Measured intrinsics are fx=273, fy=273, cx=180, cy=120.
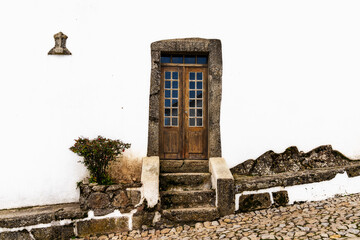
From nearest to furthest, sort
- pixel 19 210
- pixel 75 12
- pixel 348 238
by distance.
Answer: pixel 348 238, pixel 19 210, pixel 75 12

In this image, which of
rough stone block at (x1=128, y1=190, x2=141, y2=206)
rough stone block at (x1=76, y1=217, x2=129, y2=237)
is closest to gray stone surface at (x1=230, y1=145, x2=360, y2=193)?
rough stone block at (x1=128, y1=190, x2=141, y2=206)

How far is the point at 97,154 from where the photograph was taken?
4027 millimetres

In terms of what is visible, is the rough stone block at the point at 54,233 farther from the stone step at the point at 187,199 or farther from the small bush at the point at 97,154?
the stone step at the point at 187,199

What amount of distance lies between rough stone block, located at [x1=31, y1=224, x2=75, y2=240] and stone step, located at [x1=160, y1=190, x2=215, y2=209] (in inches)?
52.6

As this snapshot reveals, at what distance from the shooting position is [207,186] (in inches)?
175

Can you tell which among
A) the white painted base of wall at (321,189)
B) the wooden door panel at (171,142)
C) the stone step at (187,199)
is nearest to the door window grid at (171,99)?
the wooden door panel at (171,142)

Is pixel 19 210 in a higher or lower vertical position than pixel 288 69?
lower

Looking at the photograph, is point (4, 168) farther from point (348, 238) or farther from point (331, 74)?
point (331, 74)

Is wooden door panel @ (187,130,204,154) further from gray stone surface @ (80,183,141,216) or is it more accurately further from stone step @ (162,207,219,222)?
gray stone surface @ (80,183,141,216)

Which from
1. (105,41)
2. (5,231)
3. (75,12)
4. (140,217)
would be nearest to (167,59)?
(105,41)

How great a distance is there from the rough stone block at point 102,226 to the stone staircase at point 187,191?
23.4 inches

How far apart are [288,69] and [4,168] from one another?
513cm

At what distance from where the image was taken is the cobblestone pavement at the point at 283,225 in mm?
2967

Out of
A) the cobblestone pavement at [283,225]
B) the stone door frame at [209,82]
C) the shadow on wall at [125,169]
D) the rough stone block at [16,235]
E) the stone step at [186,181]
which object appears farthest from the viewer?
the stone door frame at [209,82]
